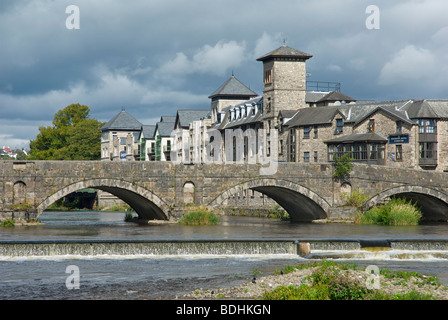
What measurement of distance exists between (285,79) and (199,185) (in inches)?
1271

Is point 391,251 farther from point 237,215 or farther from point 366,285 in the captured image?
point 237,215

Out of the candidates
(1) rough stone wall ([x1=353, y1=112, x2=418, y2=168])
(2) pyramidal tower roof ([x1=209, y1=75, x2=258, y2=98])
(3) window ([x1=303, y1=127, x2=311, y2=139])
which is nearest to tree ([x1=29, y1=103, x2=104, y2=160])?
(2) pyramidal tower roof ([x1=209, y1=75, x2=258, y2=98])

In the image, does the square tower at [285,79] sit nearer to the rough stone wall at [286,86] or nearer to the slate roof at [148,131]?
the rough stone wall at [286,86]

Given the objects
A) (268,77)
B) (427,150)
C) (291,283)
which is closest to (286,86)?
(268,77)

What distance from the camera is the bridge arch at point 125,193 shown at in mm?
48062

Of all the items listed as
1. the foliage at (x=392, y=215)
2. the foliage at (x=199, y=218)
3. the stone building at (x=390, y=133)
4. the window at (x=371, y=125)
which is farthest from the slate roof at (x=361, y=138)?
the foliage at (x=199, y=218)

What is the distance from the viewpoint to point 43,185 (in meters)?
47.8

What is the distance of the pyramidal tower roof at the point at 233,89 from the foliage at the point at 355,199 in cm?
4706

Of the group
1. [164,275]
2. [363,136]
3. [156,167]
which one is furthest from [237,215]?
[164,275]

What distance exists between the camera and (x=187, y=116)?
110562 mm

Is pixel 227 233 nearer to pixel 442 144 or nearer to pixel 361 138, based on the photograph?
pixel 361 138

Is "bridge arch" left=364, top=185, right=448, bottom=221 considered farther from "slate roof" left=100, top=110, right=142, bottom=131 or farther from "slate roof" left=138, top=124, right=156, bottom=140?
"slate roof" left=100, top=110, right=142, bottom=131

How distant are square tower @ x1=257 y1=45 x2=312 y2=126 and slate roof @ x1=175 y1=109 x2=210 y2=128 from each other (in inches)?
1082
